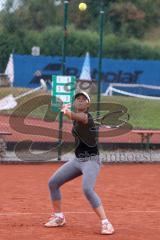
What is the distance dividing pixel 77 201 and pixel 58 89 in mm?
4881

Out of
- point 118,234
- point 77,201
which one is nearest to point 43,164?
point 77,201

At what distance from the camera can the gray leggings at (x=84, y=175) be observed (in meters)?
8.55

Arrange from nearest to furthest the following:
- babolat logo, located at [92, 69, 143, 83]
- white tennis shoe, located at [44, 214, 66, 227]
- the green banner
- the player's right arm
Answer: the player's right arm, white tennis shoe, located at [44, 214, 66, 227], the green banner, babolat logo, located at [92, 69, 143, 83]

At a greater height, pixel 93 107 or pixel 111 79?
pixel 93 107

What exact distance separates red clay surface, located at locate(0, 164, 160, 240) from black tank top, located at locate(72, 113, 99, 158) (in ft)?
3.02

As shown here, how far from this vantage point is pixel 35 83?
33.2 meters

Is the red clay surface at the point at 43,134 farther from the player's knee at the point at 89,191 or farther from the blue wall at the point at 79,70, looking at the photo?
the blue wall at the point at 79,70

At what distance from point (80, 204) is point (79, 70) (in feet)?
75.4

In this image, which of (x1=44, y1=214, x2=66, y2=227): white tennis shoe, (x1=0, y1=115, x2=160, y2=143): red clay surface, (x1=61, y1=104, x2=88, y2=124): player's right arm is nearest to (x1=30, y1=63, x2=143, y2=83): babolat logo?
(x1=0, y1=115, x2=160, y2=143): red clay surface

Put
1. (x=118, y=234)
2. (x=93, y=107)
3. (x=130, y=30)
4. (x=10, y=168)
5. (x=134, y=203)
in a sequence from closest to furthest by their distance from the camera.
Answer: (x=118, y=234) → (x=134, y=203) → (x=10, y=168) → (x=93, y=107) → (x=130, y=30)

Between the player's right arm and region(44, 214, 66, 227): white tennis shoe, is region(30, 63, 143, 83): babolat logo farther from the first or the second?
the player's right arm

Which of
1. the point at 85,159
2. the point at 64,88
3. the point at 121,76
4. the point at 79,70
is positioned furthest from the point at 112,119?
the point at 121,76

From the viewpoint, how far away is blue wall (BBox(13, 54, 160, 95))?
33062 millimetres

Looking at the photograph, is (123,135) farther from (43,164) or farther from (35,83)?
(35,83)
